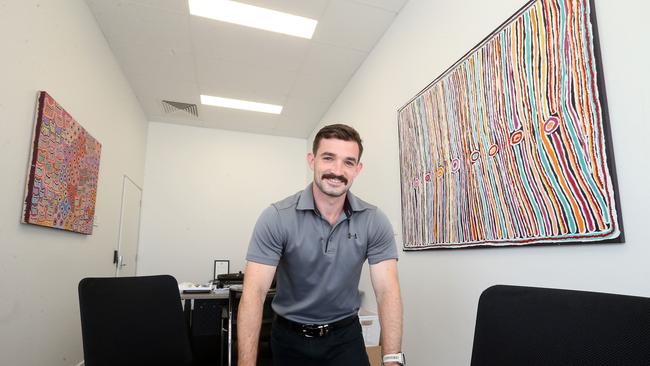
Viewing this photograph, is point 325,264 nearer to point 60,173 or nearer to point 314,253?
point 314,253

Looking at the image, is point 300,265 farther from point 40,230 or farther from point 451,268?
point 40,230

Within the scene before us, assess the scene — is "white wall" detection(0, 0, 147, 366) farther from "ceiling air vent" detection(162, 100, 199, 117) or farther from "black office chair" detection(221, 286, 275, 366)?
"black office chair" detection(221, 286, 275, 366)

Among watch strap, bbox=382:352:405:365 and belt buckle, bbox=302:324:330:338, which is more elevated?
belt buckle, bbox=302:324:330:338

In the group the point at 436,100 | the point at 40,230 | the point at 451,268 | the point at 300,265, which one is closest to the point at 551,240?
the point at 451,268

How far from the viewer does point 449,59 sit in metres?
2.11

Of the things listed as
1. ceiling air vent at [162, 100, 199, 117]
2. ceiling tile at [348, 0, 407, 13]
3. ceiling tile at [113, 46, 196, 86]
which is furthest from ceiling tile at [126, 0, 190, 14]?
ceiling air vent at [162, 100, 199, 117]

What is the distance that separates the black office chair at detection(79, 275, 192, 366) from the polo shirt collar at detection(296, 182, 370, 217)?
695 millimetres

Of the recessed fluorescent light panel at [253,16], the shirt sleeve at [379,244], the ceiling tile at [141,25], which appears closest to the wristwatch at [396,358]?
the shirt sleeve at [379,244]

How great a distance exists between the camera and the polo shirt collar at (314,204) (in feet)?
4.81

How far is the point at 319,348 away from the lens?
4.49 ft

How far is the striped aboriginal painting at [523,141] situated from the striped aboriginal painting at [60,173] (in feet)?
7.13

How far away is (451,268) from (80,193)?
99.4 inches

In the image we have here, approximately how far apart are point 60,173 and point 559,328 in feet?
8.65

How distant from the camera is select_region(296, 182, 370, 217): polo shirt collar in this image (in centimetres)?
147
